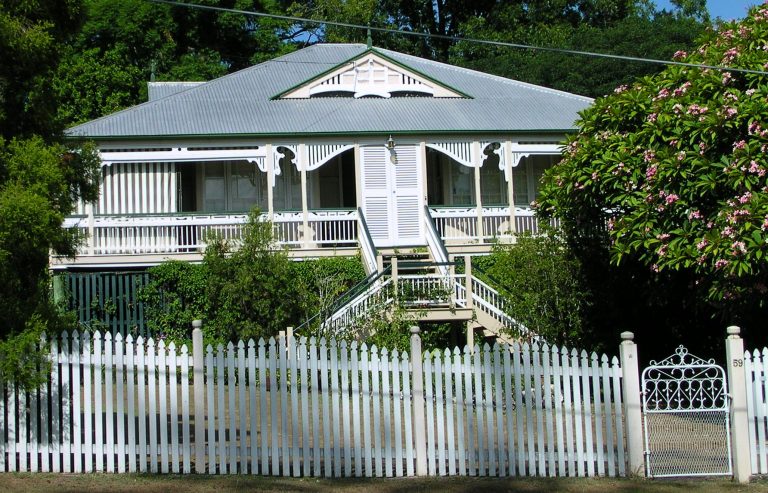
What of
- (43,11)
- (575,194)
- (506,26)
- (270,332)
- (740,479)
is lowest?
(740,479)

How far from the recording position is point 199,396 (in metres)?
10.9

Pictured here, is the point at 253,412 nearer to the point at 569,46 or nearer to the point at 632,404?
the point at 632,404

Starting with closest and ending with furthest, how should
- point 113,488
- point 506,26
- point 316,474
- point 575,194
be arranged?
point 113,488
point 316,474
point 575,194
point 506,26

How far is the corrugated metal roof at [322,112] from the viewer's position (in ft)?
78.6

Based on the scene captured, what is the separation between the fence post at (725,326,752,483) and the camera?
36.6ft

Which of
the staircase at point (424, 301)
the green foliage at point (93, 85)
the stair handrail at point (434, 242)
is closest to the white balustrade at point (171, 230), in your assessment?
the stair handrail at point (434, 242)

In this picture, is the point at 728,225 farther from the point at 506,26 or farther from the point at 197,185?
the point at 506,26

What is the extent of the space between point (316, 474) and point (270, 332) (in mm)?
8367

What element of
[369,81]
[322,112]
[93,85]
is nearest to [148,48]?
[93,85]

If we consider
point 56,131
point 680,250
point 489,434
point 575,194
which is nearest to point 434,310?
point 575,194

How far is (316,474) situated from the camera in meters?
11.1

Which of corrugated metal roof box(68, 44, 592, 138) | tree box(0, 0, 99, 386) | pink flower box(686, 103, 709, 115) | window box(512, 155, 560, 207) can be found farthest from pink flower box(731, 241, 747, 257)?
window box(512, 155, 560, 207)

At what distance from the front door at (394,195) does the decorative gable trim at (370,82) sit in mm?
2576

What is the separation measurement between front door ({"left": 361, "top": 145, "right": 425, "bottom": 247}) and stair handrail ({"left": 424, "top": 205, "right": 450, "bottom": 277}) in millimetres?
652
